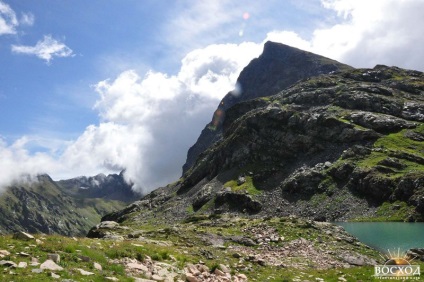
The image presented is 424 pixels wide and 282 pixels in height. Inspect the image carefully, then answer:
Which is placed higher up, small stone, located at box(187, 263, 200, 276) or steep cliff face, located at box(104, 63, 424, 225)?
steep cliff face, located at box(104, 63, 424, 225)

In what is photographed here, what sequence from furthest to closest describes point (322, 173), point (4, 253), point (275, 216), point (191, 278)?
point (322, 173), point (275, 216), point (191, 278), point (4, 253)

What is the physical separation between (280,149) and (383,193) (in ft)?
210

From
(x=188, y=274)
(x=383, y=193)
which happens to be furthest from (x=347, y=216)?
(x=188, y=274)

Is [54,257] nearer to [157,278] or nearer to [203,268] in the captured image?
[157,278]

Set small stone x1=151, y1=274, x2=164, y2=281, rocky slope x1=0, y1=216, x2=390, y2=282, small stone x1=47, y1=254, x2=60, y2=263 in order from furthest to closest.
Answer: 1. small stone x1=151, y1=274, x2=164, y2=281
2. small stone x1=47, y1=254, x2=60, y2=263
3. rocky slope x1=0, y1=216, x2=390, y2=282

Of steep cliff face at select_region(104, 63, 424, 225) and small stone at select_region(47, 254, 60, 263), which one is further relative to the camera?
steep cliff face at select_region(104, 63, 424, 225)

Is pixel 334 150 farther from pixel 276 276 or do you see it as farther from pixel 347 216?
pixel 276 276

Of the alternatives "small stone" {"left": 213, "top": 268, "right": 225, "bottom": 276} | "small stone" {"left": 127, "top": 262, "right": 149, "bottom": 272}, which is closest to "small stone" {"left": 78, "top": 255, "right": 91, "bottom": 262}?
"small stone" {"left": 127, "top": 262, "right": 149, "bottom": 272}

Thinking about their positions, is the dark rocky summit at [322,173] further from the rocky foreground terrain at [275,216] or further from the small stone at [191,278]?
the small stone at [191,278]

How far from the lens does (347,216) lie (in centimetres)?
11788

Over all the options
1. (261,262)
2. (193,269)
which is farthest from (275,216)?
(193,269)

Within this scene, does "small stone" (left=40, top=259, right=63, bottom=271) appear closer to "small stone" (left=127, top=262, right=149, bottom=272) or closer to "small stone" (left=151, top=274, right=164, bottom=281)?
"small stone" (left=127, top=262, right=149, bottom=272)

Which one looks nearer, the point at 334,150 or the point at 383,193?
the point at 383,193

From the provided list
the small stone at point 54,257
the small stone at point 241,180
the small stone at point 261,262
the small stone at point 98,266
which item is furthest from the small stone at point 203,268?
the small stone at point 241,180
